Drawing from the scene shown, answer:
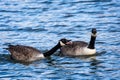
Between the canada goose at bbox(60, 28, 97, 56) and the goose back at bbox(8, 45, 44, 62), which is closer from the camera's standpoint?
the goose back at bbox(8, 45, 44, 62)

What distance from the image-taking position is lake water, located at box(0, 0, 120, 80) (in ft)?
71.6

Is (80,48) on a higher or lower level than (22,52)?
lower

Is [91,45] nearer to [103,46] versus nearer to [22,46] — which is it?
[103,46]

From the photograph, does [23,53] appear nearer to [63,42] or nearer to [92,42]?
[63,42]

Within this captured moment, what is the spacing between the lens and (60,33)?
27.7m

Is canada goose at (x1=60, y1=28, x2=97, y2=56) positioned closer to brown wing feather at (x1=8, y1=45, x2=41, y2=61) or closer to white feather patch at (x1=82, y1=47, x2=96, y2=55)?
white feather patch at (x1=82, y1=47, x2=96, y2=55)

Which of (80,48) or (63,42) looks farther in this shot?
(80,48)

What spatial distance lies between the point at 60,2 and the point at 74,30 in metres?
6.13

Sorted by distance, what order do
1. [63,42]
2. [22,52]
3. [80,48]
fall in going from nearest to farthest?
1. [22,52]
2. [63,42]
3. [80,48]

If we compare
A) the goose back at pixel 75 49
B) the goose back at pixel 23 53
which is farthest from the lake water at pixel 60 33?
the goose back at pixel 75 49

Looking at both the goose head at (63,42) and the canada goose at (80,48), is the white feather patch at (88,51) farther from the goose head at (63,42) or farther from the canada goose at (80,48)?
the goose head at (63,42)

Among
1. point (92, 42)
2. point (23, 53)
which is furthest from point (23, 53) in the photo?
point (92, 42)

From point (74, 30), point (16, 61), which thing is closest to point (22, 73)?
point (16, 61)

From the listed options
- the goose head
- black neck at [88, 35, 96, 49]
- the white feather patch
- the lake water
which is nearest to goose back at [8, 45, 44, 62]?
the lake water
